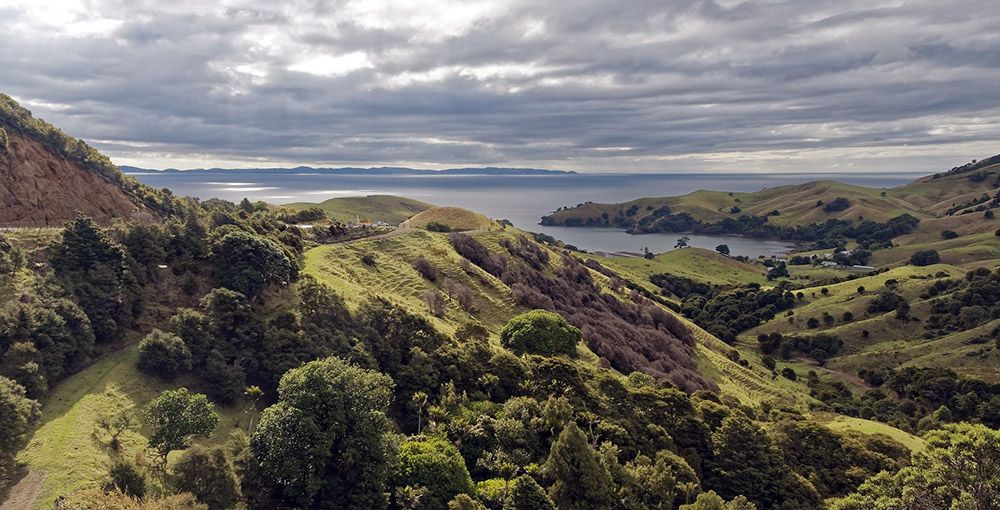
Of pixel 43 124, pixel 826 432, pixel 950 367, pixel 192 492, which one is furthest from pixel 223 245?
pixel 950 367

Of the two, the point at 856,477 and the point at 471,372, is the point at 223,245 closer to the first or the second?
the point at 471,372

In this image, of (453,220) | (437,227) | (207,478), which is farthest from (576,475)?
(453,220)

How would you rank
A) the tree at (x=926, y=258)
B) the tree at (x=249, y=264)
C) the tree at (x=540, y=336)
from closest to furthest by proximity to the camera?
the tree at (x=249, y=264) → the tree at (x=540, y=336) → the tree at (x=926, y=258)

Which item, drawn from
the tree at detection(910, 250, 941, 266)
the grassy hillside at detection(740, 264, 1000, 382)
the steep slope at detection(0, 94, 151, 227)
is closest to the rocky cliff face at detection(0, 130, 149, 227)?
the steep slope at detection(0, 94, 151, 227)

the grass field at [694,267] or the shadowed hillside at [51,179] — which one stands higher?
the shadowed hillside at [51,179]

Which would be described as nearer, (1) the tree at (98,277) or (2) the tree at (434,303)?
(1) the tree at (98,277)

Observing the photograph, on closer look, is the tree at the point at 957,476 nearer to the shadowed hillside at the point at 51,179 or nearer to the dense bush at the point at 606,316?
the dense bush at the point at 606,316

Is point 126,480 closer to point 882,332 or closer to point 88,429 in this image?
point 88,429

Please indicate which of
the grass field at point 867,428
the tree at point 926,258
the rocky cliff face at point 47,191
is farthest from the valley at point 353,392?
the tree at point 926,258
